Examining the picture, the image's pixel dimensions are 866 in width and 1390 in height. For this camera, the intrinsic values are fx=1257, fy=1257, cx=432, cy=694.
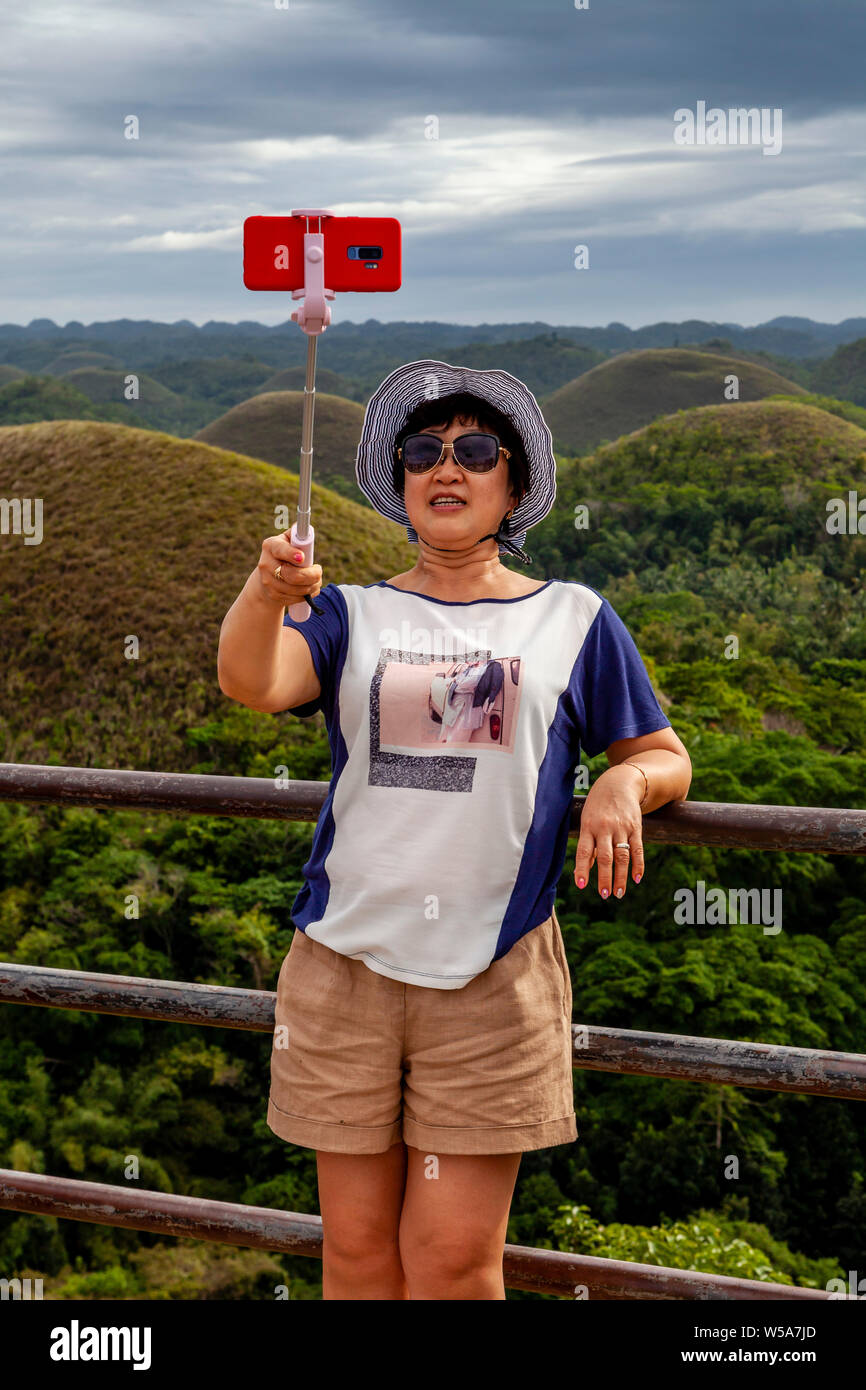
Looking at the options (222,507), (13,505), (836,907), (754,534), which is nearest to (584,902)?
(836,907)

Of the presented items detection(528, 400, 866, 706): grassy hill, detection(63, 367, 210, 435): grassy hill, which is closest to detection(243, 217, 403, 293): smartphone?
detection(528, 400, 866, 706): grassy hill

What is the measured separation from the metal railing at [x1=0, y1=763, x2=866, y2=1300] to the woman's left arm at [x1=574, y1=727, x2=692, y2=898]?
182 millimetres

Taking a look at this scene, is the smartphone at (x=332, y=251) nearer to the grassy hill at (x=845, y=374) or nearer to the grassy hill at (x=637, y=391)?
the grassy hill at (x=637, y=391)

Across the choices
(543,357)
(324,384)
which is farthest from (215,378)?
(543,357)

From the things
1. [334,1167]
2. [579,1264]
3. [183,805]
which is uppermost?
[183,805]

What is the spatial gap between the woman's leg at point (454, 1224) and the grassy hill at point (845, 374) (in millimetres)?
95362

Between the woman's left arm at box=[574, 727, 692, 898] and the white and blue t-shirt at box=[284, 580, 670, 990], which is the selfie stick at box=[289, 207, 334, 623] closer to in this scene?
the white and blue t-shirt at box=[284, 580, 670, 990]

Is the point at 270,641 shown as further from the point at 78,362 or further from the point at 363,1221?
the point at 78,362

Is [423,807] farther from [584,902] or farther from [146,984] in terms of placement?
[584,902]

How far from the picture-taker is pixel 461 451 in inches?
79.1

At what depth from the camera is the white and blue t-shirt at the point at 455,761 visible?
72.2 inches

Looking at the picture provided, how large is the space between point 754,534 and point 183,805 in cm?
4132
